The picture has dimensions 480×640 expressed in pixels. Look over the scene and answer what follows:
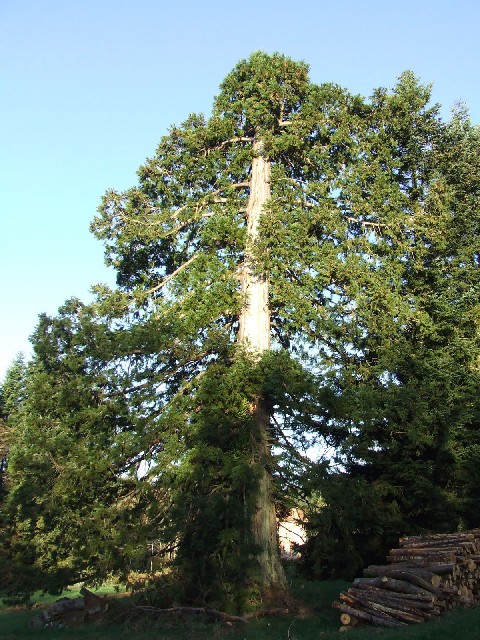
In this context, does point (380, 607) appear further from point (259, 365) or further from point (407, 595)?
point (259, 365)

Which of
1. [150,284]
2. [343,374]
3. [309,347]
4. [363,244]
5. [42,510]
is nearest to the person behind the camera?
[42,510]

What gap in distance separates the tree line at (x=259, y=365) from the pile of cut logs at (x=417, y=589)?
1.59 m

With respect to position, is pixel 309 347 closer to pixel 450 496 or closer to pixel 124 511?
pixel 450 496

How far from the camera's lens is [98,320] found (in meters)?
13.6

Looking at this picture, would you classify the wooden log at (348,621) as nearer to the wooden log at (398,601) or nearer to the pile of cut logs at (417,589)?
the pile of cut logs at (417,589)

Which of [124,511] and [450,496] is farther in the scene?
[450,496]

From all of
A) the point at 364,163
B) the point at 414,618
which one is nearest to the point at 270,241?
the point at 364,163

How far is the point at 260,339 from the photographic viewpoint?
13.6m

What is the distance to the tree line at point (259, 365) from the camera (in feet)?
37.0

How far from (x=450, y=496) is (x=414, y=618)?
511 centimetres

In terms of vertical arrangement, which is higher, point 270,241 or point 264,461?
point 270,241

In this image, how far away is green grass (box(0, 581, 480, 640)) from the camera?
801 cm

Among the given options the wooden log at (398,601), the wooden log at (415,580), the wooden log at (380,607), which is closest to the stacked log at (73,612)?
the wooden log at (380,607)

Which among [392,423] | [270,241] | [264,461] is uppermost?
[270,241]
